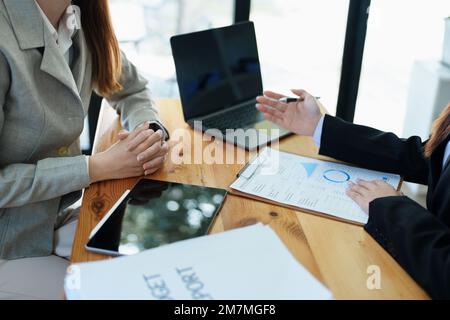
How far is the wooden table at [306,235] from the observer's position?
73cm

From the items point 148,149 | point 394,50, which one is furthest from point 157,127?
point 394,50

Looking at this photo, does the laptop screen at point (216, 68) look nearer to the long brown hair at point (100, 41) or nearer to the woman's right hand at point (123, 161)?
the long brown hair at point (100, 41)

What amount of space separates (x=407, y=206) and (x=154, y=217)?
46 centimetres

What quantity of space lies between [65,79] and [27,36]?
111 mm

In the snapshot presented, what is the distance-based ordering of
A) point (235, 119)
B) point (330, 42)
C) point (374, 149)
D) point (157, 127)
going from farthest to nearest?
point (330, 42) < point (235, 119) < point (157, 127) < point (374, 149)

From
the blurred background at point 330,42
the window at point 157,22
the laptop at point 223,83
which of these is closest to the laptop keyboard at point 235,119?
the laptop at point 223,83

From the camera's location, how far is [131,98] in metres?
1.35

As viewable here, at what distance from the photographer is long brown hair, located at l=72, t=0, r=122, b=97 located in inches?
48.7

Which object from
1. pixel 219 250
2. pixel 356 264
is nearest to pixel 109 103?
pixel 219 250

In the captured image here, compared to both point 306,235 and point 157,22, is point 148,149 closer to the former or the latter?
point 306,235
